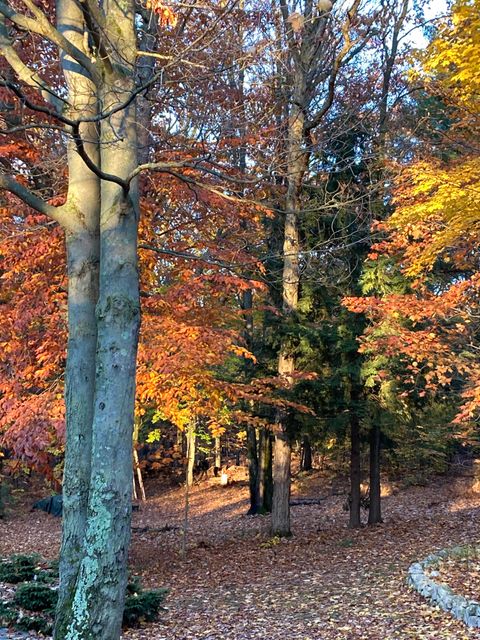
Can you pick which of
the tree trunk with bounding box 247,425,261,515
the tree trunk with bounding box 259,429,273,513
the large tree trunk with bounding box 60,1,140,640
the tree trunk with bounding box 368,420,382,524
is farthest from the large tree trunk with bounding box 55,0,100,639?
the tree trunk with bounding box 247,425,261,515

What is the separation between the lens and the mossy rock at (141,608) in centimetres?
627

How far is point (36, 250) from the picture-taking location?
298 inches

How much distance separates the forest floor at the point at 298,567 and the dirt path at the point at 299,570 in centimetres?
2

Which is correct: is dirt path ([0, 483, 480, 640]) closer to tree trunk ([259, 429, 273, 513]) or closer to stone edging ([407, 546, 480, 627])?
stone edging ([407, 546, 480, 627])

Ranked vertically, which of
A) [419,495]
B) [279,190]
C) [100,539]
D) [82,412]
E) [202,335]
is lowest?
[419,495]

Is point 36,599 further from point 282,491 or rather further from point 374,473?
point 374,473

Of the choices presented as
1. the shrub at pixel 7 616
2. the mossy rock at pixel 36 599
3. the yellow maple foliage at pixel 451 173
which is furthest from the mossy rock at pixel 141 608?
the yellow maple foliage at pixel 451 173

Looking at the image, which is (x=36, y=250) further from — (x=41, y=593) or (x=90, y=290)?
(x=41, y=593)

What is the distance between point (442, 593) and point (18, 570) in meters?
5.05

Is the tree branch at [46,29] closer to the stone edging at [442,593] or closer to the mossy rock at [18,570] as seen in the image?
the stone edging at [442,593]

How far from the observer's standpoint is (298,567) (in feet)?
30.9

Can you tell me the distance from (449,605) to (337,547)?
4.75m

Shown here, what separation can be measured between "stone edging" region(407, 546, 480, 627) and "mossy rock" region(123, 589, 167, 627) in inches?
115

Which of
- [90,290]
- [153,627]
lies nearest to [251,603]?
[153,627]
